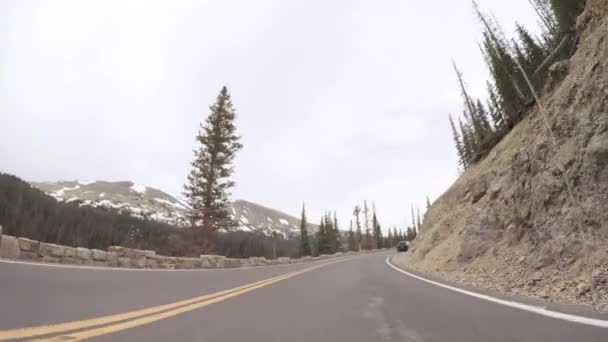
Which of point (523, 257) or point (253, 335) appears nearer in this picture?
point (253, 335)

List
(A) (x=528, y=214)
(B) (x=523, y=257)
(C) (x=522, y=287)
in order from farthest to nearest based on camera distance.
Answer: (A) (x=528, y=214) → (B) (x=523, y=257) → (C) (x=522, y=287)

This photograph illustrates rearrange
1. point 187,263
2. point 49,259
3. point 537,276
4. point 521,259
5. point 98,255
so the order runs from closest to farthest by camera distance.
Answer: point 537,276 → point 49,259 → point 521,259 → point 98,255 → point 187,263

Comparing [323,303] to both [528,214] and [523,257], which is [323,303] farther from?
[528,214]

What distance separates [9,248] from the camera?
916 centimetres

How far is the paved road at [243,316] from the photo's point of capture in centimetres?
385

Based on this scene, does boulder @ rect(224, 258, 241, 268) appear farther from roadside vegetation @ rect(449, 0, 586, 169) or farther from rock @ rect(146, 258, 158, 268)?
roadside vegetation @ rect(449, 0, 586, 169)

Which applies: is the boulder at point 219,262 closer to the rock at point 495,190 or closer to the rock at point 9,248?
the rock at point 9,248

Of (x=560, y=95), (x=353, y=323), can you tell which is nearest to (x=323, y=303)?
(x=353, y=323)

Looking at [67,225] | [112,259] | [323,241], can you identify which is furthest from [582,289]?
[323,241]

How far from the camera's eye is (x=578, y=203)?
998cm

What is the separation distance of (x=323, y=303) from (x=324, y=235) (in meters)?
74.6

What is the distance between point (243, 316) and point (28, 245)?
7.56m

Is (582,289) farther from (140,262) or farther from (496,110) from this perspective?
(496,110)

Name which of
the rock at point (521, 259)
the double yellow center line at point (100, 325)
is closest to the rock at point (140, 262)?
the double yellow center line at point (100, 325)
